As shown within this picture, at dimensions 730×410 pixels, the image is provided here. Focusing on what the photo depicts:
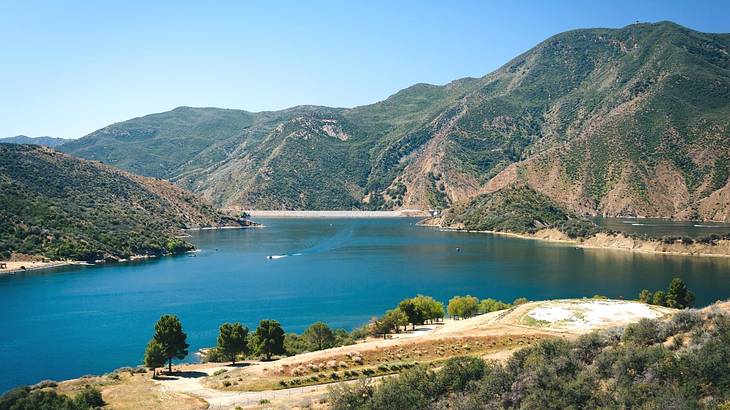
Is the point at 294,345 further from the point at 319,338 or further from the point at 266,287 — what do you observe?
the point at 266,287

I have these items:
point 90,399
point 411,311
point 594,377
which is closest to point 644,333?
point 594,377

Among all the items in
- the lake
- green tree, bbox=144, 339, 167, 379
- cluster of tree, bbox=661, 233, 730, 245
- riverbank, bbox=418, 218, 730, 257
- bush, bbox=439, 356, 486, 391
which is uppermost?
cluster of tree, bbox=661, 233, 730, 245

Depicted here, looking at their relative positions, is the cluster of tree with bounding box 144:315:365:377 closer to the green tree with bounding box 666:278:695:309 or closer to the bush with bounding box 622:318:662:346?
the bush with bounding box 622:318:662:346

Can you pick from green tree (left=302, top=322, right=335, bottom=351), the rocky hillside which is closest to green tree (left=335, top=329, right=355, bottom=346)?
green tree (left=302, top=322, right=335, bottom=351)

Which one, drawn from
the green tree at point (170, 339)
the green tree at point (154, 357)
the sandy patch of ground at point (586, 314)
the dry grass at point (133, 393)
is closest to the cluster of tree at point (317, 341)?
the green tree at point (170, 339)

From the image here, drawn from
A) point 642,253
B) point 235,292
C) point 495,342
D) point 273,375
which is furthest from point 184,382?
point 642,253

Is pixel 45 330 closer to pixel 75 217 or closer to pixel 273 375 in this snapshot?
pixel 273 375
